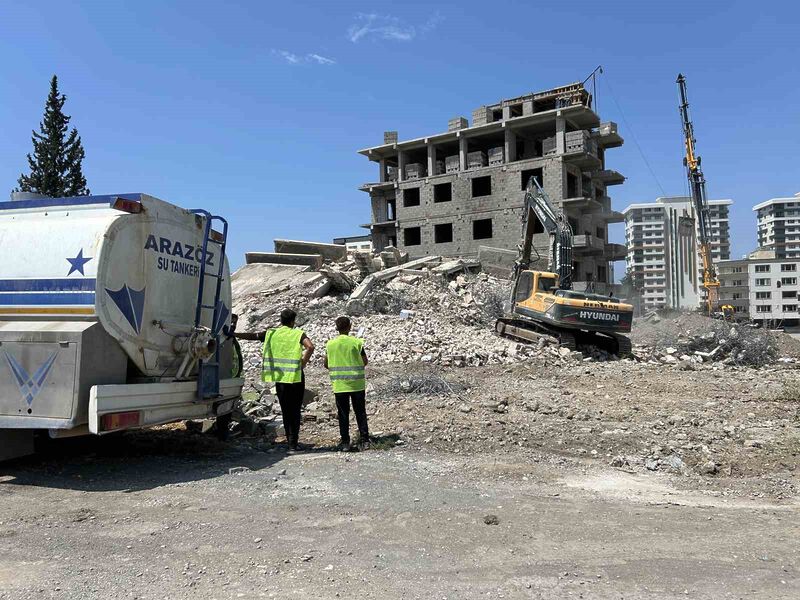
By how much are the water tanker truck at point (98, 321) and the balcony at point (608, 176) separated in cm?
3593

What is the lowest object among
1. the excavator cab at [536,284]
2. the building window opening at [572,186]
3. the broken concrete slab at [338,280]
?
the excavator cab at [536,284]

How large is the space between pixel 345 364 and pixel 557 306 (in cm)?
938

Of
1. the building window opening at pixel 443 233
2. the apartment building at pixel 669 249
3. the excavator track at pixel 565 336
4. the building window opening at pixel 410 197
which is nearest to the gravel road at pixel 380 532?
the excavator track at pixel 565 336

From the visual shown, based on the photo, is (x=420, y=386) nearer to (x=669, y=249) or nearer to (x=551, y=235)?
(x=551, y=235)

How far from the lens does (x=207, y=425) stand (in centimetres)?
738

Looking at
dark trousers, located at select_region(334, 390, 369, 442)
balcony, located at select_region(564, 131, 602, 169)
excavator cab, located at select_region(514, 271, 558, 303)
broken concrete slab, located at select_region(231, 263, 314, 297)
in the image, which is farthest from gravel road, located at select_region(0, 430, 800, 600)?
balcony, located at select_region(564, 131, 602, 169)

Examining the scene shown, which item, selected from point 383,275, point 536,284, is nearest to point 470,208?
point 383,275

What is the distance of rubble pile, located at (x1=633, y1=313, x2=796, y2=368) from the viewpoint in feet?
51.2

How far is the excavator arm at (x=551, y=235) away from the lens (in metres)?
16.3

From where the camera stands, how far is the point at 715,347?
54.2 ft

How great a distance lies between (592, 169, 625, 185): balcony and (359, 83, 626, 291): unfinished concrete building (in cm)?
6

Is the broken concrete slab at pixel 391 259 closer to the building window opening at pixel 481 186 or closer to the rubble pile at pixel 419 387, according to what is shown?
the rubble pile at pixel 419 387

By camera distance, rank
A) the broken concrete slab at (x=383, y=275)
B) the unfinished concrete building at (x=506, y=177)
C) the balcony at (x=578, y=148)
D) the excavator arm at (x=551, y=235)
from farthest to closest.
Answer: the unfinished concrete building at (x=506, y=177), the balcony at (x=578, y=148), the broken concrete slab at (x=383, y=275), the excavator arm at (x=551, y=235)

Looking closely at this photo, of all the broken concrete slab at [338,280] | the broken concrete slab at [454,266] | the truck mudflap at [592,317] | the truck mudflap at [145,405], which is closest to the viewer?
the truck mudflap at [145,405]
